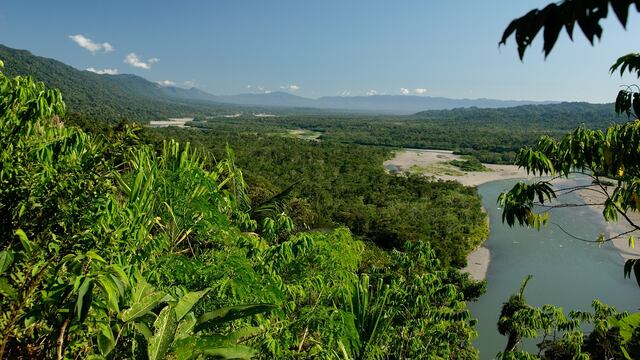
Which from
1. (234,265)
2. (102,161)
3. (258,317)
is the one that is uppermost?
(102,161)

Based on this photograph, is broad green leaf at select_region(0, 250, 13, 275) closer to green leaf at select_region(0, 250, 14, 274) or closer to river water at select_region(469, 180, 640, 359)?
green leaf at select_region(0, 250, 14, 274)

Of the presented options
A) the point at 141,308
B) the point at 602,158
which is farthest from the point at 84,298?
the point at 602,158

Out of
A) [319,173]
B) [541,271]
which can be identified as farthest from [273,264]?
[319,173]

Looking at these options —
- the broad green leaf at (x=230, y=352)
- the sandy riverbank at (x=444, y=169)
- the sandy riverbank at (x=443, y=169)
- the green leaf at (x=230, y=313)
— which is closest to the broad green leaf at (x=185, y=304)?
the green leaf at (x=230, y=313)

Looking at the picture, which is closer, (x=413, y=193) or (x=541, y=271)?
(x=541, y=271)

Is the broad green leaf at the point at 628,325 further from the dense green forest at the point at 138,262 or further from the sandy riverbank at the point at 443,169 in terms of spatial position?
the sandy riverbank at the point at 443,169

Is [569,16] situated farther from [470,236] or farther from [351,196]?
[351,196]

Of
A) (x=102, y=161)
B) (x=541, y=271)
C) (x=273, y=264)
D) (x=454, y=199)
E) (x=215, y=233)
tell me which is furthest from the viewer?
(x=454, y=199)

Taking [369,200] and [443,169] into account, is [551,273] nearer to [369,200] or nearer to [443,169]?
[369,200]
